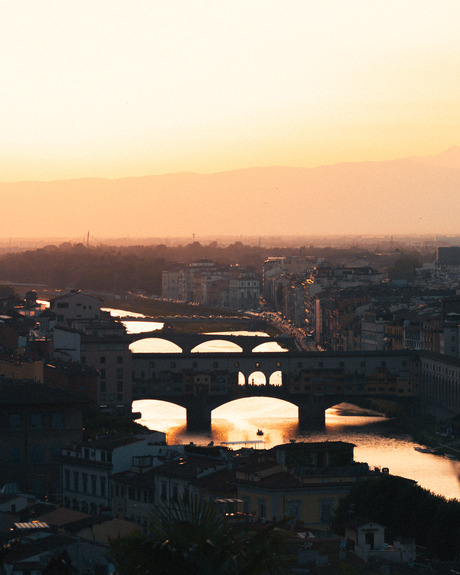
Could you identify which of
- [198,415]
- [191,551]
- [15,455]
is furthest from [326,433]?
[191,551]

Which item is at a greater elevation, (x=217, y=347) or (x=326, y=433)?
(x=326, y=433)

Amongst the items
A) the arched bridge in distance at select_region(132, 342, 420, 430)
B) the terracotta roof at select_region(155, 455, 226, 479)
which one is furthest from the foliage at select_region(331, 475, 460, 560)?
the arched bridge in distance at select_region(132, 342, 420, 430)

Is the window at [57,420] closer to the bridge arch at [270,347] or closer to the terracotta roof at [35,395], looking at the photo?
the terracotta roof at [35,395]

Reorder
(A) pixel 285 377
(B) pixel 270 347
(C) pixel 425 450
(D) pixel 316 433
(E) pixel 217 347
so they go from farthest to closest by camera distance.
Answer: (E) pixel 217 347 < (B) pixel 270 347 < (A) pixel 285 377 < (D) pixel 316 433 < (C) pixel 425 450

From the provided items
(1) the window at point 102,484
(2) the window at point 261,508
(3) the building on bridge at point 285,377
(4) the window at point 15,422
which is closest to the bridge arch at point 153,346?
(3) the building on bridge at point 285,377

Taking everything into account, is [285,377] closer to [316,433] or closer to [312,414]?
[312,414]

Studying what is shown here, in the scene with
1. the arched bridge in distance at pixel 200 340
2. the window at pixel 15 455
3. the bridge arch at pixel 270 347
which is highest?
the window at pixel 15 455
